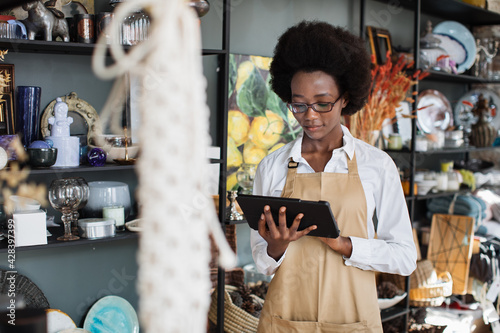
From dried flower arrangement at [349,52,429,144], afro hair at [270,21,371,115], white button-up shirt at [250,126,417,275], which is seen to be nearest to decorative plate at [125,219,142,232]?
white button-up shirt at [250,126,417,275]

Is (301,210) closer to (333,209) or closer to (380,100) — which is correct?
(333,209)

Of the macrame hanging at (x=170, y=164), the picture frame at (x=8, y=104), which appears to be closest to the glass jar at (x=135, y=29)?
the picture frame at (x=8, y=104)

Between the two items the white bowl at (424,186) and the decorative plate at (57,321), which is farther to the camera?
the white bowl at (424,186)

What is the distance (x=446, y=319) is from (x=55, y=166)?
2583 mm

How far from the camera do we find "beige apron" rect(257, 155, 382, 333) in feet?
5.27

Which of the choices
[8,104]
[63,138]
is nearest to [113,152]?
[63,138]

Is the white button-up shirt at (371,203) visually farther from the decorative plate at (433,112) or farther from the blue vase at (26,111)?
the decorative plate at (433,112)

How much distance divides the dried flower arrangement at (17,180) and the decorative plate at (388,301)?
6.29ft

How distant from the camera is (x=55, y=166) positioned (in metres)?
1.97

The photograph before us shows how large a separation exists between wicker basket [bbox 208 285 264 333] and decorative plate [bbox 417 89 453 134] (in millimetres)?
1978

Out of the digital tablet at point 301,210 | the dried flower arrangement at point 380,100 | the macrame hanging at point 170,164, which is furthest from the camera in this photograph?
the dried flower arrangement at point 380,100

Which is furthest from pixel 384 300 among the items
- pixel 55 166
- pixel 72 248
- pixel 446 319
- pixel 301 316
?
pixel 55 166

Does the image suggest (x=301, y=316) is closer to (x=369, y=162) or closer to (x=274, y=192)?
(x=274, y=192)

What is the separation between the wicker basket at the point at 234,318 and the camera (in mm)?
2424
